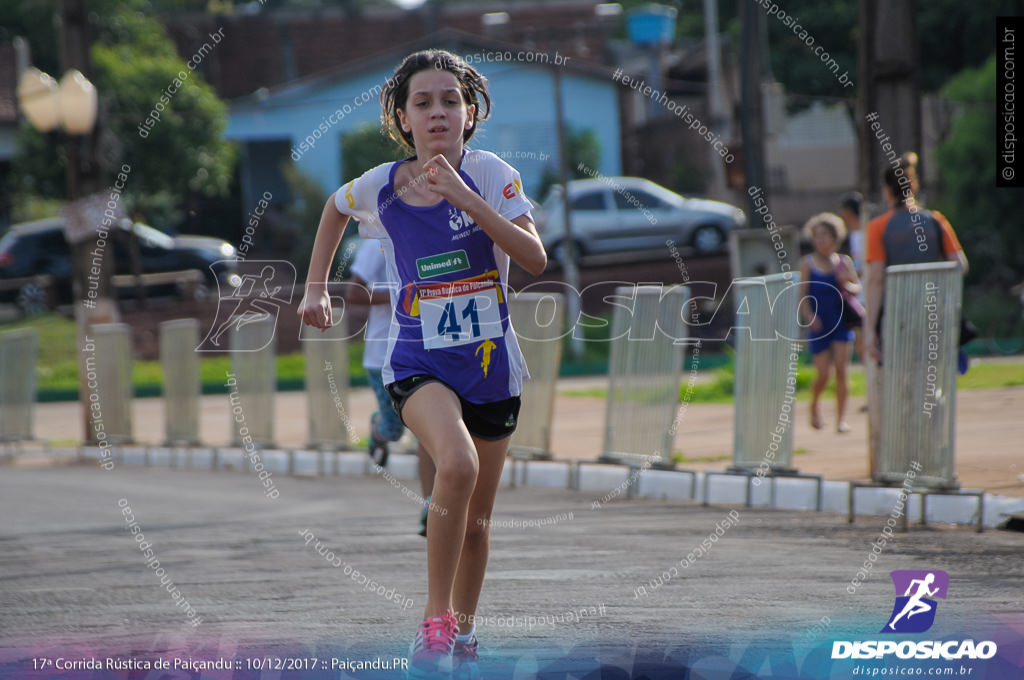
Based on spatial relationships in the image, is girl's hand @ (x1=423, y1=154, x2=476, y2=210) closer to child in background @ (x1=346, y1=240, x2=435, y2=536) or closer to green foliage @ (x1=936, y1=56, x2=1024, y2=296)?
child in background @ (x1=346, y1=240, x2=435, y2=536)

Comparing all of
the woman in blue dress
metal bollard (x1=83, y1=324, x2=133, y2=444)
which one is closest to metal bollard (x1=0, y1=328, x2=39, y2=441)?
metal bollard (x1=83, y1=324, x2=133, y2=444)

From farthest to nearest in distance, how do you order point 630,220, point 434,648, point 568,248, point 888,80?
point 630,220 < point 568,248 < point 888,80 < point 434,648

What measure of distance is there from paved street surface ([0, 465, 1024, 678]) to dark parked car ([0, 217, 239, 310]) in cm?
2222

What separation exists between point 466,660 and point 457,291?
1.05m

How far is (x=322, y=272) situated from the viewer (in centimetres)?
453

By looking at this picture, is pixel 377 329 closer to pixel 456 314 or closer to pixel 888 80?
pixel 456 314

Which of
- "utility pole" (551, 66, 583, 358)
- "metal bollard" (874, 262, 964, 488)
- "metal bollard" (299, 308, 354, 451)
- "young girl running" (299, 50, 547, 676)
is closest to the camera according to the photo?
"young girl running" (299, 50, 547, 676)

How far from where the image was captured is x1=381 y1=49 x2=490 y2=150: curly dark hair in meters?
4.48

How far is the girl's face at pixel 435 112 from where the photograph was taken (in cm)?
433

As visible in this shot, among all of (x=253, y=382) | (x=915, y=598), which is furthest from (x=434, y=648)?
(x=253, y=382)

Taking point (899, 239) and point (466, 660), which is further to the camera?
point (899, 239)

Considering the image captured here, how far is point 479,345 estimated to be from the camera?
4297 mm

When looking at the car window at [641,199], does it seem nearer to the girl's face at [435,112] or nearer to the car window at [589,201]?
the car window at [589,201]

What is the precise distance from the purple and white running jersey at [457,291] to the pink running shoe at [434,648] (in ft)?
2.12
